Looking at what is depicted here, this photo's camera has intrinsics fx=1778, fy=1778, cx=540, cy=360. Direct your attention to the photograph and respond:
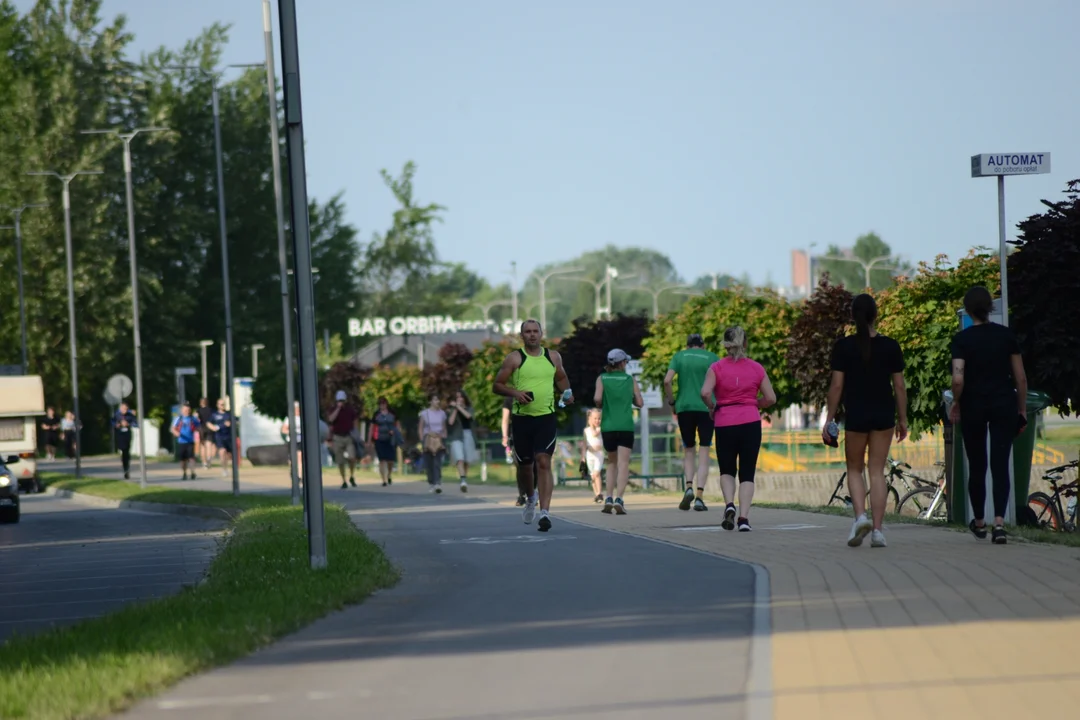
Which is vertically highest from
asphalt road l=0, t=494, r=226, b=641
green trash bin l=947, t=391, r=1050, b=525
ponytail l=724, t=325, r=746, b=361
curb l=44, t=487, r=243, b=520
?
ponytail l=724, t=325, r=746, b=361

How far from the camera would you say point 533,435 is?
52.3ft

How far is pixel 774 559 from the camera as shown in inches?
476

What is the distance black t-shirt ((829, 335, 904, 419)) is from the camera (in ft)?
42.5

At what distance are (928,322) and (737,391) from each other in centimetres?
1602

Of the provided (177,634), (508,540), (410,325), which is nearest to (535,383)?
(508,540)

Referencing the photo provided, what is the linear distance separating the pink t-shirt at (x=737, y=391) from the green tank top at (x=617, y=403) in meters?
3.15

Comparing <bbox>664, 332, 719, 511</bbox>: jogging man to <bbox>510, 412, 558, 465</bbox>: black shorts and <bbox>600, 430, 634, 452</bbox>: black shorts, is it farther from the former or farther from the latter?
<bbox>510, 412, 558, 465</bbox>: black shorts

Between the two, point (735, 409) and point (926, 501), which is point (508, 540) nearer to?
point (735, 409)

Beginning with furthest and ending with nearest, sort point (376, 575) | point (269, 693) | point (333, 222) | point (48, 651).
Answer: point (333, 222)
point (376, 575)
point (48, 651)
point (269, 693)

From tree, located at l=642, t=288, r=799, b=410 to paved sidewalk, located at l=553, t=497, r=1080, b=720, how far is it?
26.6m

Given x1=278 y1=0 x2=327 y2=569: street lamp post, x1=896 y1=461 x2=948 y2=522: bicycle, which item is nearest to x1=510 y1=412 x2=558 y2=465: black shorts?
x1=278 y1=0 x2=327 y2=569: street lamp post

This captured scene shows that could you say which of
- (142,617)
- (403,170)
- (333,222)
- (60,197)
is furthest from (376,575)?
(403,170)

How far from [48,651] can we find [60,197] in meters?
59.0

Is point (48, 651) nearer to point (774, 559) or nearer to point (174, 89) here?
point (774, 559)
